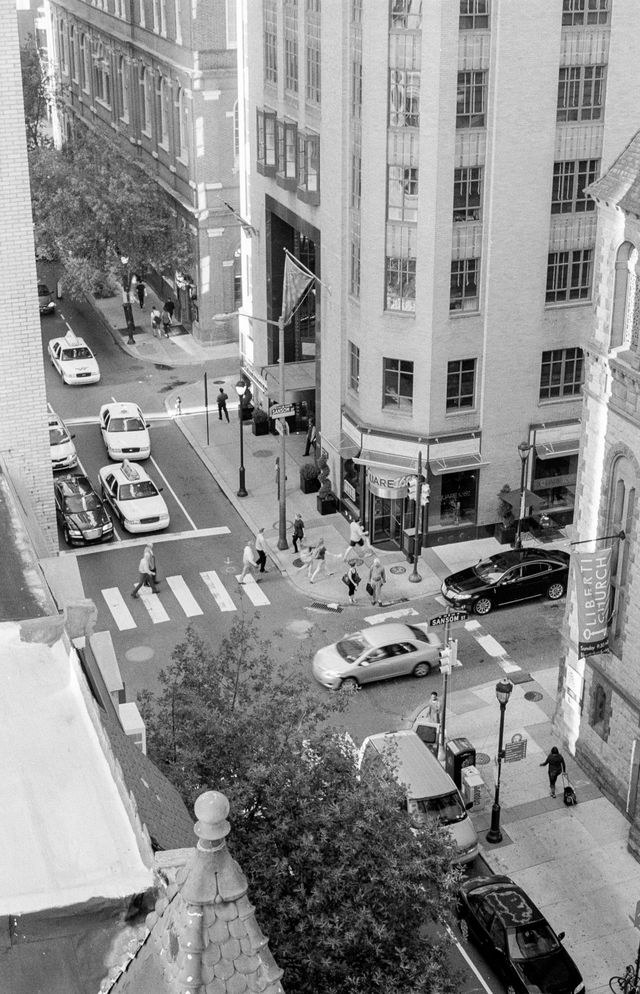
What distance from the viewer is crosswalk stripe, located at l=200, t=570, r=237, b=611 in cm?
4178

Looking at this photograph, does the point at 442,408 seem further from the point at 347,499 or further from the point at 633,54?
the point at 633,54

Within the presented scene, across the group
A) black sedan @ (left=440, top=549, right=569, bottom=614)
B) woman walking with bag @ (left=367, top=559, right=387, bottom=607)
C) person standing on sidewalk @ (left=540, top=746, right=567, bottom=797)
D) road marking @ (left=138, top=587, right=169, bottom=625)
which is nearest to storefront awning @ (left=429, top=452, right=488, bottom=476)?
black sedan @ (left=440, top=549, right=569, bottom=614)

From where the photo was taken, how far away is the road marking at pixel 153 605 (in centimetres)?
4094

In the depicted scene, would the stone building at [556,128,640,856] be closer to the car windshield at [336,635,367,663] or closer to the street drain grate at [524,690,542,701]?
the street drain grate at [524,690,542,701]

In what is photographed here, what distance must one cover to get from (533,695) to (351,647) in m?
5.00

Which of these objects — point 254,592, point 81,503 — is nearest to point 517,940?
point 254,592

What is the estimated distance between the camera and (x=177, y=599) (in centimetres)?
4212

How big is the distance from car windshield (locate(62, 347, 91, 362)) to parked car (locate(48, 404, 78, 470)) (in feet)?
30.7

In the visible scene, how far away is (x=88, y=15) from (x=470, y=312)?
45.5 m

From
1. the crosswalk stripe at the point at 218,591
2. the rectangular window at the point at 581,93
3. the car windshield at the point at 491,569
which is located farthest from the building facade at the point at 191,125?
the car windshield at the point at 491,569

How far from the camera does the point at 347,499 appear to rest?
1876 inches

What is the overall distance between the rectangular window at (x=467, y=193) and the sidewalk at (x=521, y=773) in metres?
10.7

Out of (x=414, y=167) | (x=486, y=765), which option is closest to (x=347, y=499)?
(x=414, y=167)

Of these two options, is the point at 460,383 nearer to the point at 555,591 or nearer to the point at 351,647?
the point at 555,591
